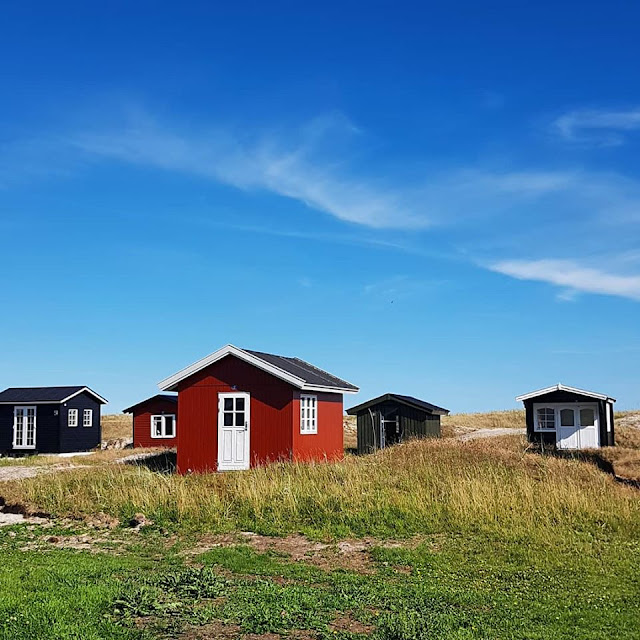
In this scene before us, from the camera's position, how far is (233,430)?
24.2m

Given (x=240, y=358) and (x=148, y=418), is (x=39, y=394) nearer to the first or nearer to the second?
(x=148, y=418)

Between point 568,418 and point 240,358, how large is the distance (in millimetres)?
18456

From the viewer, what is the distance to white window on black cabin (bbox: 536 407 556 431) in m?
35.2

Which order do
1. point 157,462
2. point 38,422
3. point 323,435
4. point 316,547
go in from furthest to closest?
1. point 38,422
2. point 157,462
3. point 323,435
4. point 316,547

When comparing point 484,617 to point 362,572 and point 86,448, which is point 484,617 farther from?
point 86,448

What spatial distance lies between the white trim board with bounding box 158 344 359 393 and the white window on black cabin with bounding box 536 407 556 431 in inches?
578

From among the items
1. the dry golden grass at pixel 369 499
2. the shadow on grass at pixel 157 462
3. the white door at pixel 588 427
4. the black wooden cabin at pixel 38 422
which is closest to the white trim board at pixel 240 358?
the shadow on grass at pixel 157 462

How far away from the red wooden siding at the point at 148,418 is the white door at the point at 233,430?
1872 cm

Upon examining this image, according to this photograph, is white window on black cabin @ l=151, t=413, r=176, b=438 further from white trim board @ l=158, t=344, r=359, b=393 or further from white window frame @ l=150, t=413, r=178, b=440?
white trim board @ l=158, t=344, r=359, b=393

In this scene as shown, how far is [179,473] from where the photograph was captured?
80.3ft

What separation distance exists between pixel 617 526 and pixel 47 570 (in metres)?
9.45

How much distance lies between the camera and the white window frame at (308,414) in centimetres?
2478

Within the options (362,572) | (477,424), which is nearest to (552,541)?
(362,572)

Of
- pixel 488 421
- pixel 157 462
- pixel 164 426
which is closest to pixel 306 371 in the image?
pixel 157 462
